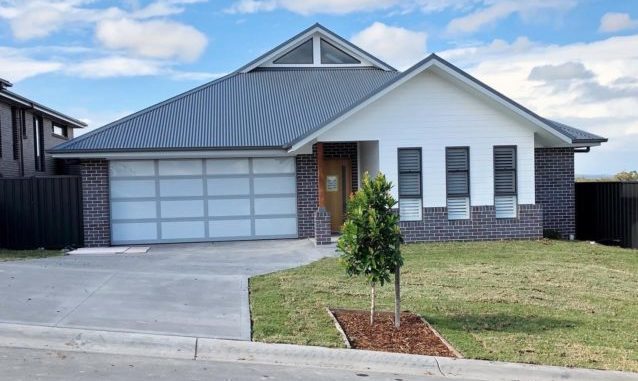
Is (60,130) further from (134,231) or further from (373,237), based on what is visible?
(373,237)

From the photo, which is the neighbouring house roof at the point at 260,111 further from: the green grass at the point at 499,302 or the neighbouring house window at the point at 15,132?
the neighbouring house window at the point at 15,132

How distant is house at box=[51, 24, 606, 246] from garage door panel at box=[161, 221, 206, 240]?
0.03 m

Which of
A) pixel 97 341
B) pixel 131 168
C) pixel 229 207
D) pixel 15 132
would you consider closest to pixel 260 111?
pixel 229 207

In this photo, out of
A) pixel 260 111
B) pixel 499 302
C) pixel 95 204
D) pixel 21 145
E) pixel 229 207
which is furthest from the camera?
pixel 21 145

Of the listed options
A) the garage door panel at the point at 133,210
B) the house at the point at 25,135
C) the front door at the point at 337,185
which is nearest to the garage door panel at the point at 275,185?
the front door at the point at 337,185

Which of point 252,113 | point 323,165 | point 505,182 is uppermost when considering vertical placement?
point 252,113

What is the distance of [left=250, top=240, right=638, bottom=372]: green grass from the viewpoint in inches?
300

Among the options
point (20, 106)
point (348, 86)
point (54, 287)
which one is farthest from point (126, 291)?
point (20, 106)

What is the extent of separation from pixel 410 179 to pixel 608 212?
610 cm

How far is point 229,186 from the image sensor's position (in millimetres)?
18672

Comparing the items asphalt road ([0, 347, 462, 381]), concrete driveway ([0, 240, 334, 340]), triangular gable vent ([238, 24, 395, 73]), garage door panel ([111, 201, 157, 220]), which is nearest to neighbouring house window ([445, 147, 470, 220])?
concrete driveway ([0, 240, 334, 340])

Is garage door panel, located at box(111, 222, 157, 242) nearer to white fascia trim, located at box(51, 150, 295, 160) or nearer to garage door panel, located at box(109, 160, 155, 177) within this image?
garage door panel, located at box(109, 160, 155, 177)

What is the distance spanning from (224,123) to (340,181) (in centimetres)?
408

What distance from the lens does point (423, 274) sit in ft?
41.0
